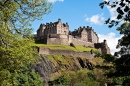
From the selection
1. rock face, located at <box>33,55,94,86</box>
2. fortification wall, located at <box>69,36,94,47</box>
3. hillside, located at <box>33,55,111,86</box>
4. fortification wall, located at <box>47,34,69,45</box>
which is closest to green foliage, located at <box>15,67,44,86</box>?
hillside, located at <box>33,55,111,86</box>

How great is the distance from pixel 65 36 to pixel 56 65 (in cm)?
2797

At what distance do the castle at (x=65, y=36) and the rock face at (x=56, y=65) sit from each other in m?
16.2

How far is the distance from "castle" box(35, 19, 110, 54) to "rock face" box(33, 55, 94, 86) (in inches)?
637

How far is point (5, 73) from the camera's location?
65.5 ft

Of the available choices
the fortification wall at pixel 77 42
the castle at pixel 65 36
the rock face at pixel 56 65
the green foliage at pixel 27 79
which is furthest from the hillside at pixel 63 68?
the fortification wall at pixel 77 42

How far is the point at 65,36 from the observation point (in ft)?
341

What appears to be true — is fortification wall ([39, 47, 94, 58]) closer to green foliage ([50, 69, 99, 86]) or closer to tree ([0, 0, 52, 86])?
green foliage ([50, 69, 99, 86])

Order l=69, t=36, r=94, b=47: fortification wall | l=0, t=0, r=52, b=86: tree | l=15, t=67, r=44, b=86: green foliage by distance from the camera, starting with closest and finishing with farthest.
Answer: l=0, t=0, r=52, b=86: tree
l=15, t=67, r=44, b=86: green foliage
l=69, t=36, r=94, b=47: fortification wall

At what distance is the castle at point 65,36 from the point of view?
332ft

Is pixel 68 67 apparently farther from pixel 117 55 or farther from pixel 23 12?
pixel 117 55

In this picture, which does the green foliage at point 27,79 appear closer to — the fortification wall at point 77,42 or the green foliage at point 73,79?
the green foliage at point 73,79

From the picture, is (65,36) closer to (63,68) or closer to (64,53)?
(64,53)

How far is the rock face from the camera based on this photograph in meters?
71.1

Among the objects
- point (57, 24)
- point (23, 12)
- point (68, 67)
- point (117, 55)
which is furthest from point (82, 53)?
point (117, 55)
